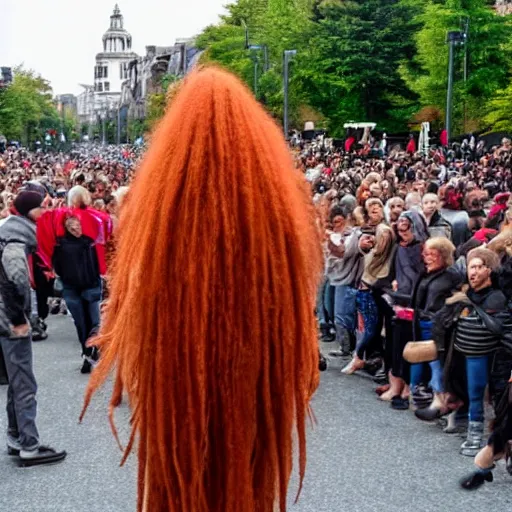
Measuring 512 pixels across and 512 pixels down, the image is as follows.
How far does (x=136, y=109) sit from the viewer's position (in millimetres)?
146875

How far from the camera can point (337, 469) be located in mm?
5727

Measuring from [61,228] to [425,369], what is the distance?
12.0 ft

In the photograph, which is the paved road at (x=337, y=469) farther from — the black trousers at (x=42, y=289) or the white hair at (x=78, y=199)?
the black trousers at (x=42, y=289)

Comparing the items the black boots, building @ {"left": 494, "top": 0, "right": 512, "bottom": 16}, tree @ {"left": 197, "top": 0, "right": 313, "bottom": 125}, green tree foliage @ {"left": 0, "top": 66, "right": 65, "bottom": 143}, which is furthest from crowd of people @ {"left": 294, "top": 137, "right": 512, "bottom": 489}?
green tree foliage @ {"left": 0, "top": 66, "right": 65, "bottom": 143}

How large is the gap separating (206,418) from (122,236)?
0.45 m

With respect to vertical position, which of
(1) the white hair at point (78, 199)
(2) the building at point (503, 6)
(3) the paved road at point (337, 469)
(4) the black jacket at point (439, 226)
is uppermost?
(2) the building at point (503, 6)

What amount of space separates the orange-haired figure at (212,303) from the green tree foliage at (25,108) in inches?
2710

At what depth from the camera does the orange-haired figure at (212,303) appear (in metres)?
1.84

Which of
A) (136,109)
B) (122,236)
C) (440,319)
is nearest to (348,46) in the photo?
(440,319)

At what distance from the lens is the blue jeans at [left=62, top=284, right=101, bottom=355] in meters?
8.46

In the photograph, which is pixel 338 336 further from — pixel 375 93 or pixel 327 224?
pixel 375 93

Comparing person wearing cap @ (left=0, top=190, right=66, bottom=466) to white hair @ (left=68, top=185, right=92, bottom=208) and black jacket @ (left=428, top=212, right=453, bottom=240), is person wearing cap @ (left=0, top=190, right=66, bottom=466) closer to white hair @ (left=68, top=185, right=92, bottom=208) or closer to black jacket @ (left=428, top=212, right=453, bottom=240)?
white hair @ (left=68, top=185, right=92, bottom=208)

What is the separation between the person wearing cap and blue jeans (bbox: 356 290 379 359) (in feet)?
11.4

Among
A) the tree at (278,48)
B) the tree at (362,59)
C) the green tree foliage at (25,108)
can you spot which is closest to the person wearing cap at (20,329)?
the tree at (278,48)
